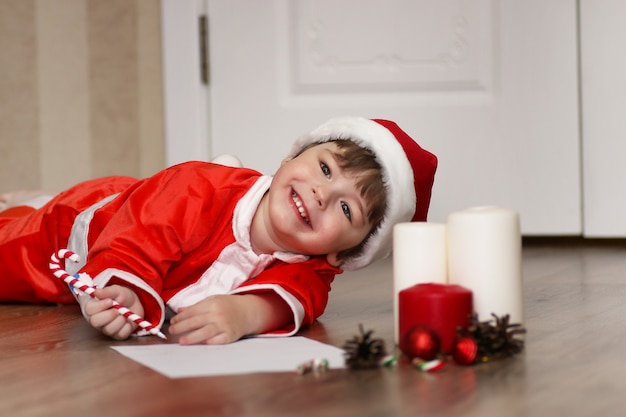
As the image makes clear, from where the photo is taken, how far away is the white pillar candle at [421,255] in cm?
103

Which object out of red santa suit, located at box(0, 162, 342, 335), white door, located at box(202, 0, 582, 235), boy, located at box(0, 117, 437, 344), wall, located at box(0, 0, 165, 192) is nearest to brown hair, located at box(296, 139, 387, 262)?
boy, located at box(0, 117, 437, 344)

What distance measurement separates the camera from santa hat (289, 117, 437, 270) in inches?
48.9

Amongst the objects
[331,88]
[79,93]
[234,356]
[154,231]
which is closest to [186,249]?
[154,231]

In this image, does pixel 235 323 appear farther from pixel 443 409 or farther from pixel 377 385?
pixel 443 409

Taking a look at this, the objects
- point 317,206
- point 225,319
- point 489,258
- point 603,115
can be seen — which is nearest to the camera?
point 489,258

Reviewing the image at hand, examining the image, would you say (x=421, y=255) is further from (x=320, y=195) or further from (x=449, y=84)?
(x=449, y=84)

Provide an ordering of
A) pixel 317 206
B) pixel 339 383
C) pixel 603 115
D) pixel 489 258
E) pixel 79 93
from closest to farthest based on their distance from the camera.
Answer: pixel 339 383, pixel 489 258, pixel 317 206, pixel 603 115, pixel 79 93

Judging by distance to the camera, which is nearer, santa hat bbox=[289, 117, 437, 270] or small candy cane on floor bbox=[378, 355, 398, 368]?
small candy cane on floor bbox=[378, 355, 398, 368]

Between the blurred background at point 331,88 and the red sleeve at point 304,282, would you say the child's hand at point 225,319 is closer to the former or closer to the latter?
the red sleeve at point 304,282

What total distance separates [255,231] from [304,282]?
10 centimetres

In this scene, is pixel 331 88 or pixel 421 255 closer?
pixel 421 255

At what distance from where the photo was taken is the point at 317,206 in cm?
120

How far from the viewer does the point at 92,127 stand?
2316 mm

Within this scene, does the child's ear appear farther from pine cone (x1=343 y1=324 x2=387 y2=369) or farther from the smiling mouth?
pine cone (x1=343 y1=324 x2=387 y2=369)
